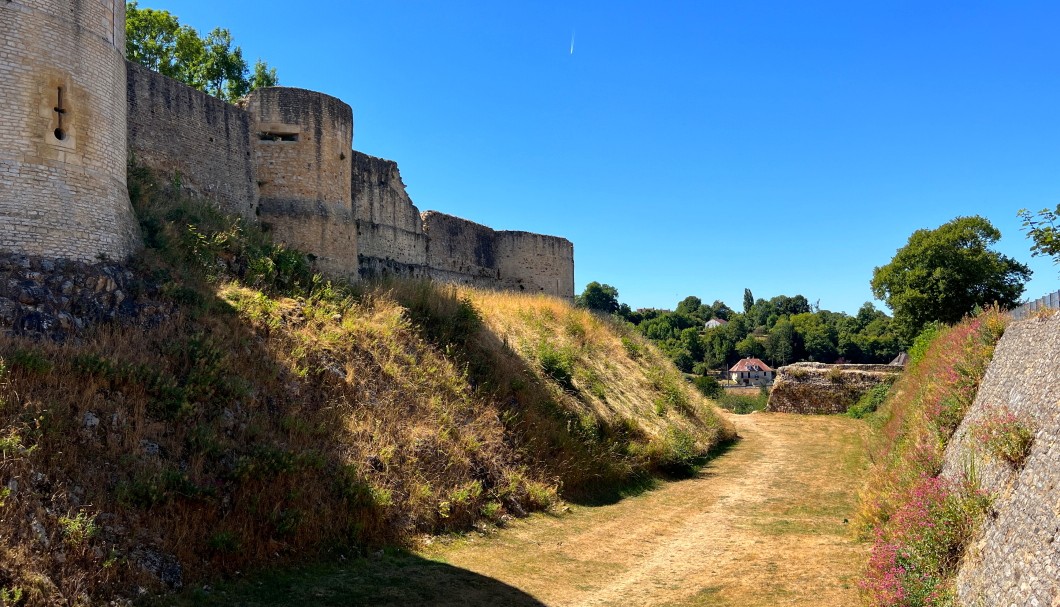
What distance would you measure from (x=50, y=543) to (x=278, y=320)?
4.89 metres

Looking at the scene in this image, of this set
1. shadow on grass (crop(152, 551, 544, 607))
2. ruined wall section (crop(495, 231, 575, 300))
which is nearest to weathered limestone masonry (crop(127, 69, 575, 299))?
ruined wall section (crop(495, 231, 575, 300))

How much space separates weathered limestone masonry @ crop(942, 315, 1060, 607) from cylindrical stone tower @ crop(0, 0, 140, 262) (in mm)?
9995

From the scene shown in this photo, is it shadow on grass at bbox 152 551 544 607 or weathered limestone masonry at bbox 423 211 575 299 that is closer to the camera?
shadow on grass at bbox 152 551 544 607

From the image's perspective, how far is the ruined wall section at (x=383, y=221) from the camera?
16422 mm

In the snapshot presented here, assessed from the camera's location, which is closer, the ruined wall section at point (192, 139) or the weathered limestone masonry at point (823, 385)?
the ruined wall section at point (192, 139)

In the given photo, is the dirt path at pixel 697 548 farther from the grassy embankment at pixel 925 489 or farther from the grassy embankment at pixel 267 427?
the grassy embankment at pixel 267 427

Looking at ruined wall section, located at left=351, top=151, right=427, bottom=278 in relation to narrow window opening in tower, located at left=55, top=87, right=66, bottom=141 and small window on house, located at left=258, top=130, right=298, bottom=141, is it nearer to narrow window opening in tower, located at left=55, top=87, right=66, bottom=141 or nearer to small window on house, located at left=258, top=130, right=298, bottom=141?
small window on house, located at left=258, top=130, right=298, bottom=141

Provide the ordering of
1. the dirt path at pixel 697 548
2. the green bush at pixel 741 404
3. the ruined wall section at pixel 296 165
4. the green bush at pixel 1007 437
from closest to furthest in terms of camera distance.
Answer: the green bush at pixel 1007 437 → the dirt path at pixel 697 548 → the ruined wall section at pixel 296 165 → the green bush at pixel 741 404

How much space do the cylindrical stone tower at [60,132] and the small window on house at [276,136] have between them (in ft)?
14.5

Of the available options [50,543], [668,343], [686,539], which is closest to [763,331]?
[668,343]

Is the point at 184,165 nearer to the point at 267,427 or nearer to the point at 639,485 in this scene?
the point at 267,427

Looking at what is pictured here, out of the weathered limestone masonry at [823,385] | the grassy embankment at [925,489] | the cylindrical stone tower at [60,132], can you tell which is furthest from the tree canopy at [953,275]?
the cylindrical stone tower at [60,132]

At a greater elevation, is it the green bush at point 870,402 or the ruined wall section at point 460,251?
the ruined wall section at point 460,251

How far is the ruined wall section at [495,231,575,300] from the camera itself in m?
23.0
